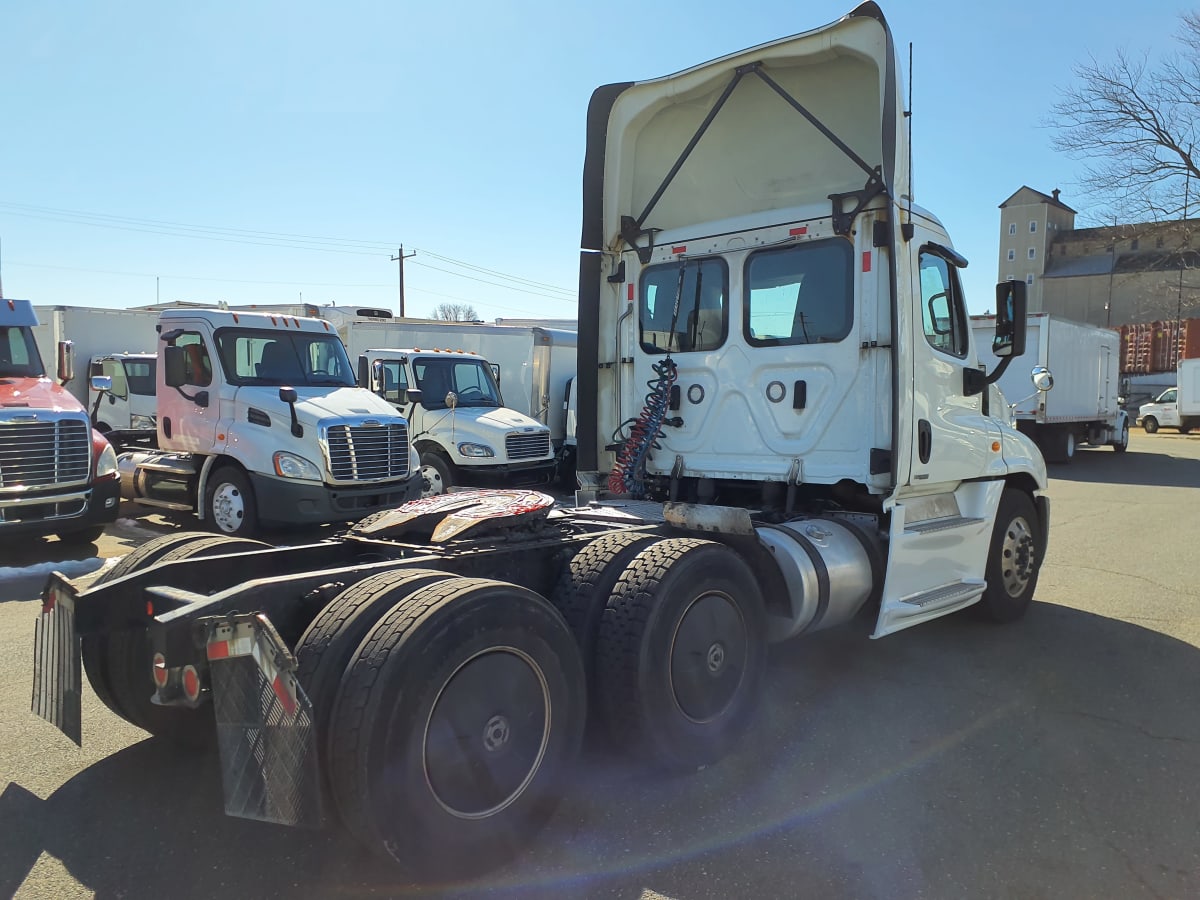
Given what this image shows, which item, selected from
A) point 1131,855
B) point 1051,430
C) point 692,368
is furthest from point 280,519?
point 1051,430

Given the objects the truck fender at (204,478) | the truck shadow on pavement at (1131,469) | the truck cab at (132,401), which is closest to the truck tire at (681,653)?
the truck fender at (204,478)

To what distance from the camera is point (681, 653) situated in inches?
148

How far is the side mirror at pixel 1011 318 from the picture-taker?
5539 mm

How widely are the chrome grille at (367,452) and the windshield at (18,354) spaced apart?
13.3 feet

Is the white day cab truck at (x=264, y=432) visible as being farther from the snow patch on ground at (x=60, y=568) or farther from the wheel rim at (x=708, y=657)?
the wheel rim at (x=708, y=657)

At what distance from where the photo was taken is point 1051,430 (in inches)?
861

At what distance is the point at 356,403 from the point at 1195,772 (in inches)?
330

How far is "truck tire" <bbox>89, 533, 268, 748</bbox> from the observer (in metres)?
3.55

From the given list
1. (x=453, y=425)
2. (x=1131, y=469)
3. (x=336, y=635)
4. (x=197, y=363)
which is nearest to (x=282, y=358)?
(x=197, y=363)

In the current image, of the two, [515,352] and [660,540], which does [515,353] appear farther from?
[660,540]

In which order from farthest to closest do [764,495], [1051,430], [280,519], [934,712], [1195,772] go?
[1051,430] → [280,519] → [764,495] → [934,712] → [1195,772]

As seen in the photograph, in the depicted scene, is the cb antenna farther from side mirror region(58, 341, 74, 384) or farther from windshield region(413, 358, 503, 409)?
side mirror region(58, 341, 74, 384)

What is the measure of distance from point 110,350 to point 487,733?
1826cm

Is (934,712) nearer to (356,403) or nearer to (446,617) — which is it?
(446,617)
